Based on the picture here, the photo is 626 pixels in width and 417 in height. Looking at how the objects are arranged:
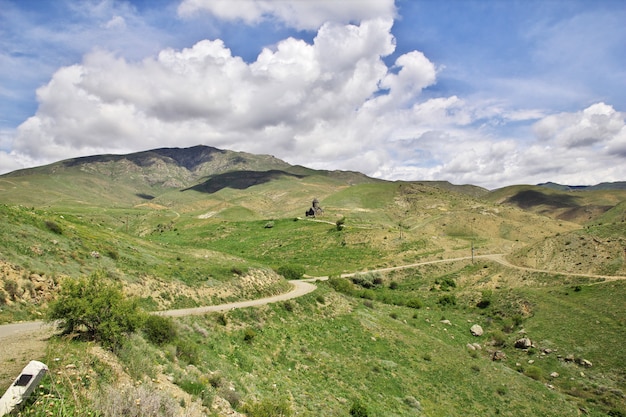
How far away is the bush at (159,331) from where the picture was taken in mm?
18359

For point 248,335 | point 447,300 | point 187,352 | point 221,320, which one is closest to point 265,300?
point 221,320

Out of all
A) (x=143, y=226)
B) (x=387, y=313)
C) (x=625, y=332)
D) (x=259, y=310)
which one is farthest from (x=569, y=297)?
(x=143, y=226)

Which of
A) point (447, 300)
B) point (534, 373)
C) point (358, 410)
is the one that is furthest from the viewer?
point (447, 300)

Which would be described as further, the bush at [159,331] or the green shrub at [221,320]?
the green shrub at [221,320]

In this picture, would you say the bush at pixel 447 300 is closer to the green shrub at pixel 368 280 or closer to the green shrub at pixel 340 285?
the green shrub at pixel 368 280

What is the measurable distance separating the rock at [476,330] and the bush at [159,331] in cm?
4221

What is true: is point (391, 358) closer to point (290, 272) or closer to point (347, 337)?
point (347, 337)

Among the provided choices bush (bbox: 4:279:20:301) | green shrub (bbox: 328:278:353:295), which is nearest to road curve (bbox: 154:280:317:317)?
bush (bbox: 4:279:20:301)

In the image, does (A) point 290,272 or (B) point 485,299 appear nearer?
(B) point 485,299

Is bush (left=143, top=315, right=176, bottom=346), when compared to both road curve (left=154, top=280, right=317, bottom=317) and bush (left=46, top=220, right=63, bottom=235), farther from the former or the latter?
bush (left=46, top=220, right=63, bottom=235)

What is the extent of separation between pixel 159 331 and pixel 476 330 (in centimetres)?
4360

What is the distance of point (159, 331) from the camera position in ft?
61.8

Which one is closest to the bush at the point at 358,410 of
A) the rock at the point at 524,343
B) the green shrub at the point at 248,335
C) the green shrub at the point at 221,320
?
the green shrub at the point at 248,335

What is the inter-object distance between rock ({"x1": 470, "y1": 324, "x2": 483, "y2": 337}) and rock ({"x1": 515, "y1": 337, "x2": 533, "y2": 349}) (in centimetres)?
480
